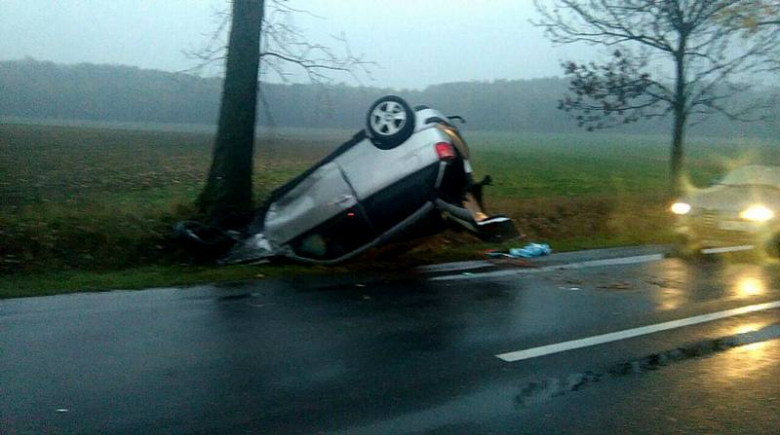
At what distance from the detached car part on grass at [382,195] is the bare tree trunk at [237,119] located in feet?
6.95

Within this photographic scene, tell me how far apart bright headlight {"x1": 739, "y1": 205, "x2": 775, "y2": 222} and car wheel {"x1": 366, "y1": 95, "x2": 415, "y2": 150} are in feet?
20.7

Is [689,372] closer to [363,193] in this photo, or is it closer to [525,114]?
[363,193]

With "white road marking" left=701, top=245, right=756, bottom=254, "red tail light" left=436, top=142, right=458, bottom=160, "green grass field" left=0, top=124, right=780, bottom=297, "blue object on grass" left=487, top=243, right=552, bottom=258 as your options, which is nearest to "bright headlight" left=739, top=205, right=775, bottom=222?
"white road marking" left=701, top=245, right=756, bottom=254

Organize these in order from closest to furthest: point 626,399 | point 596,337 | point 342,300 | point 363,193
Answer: point 626,399
point 596,337
point 342,300
point 363,193

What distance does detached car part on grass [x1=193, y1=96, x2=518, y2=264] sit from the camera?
32.2 ft

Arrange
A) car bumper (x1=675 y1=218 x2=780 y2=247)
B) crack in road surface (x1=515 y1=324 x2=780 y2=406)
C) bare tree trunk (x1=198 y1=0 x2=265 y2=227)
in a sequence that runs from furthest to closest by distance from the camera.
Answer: car bumper (x1=675 y1=218 x2=780 y2=247)
bare tree trunk (x1=198 y1=0 x2=265 y2=227)
crack in road surface (x1=515 y1=324 x2=780 y2=406)

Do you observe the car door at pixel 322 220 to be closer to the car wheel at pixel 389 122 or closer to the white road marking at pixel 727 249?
the car wheel at pixel 389 122

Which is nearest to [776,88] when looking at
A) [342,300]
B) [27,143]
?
[342,300]

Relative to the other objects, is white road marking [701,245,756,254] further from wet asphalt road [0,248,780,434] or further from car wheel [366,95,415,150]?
car wheel [366,95,415,150]

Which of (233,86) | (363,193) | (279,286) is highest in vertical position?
(233,86)

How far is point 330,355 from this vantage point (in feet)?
20.6

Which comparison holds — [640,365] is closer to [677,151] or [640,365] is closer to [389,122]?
[389,122]

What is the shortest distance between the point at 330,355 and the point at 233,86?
23.8 feet

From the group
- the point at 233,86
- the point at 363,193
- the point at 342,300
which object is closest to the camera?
the point at 342,300
